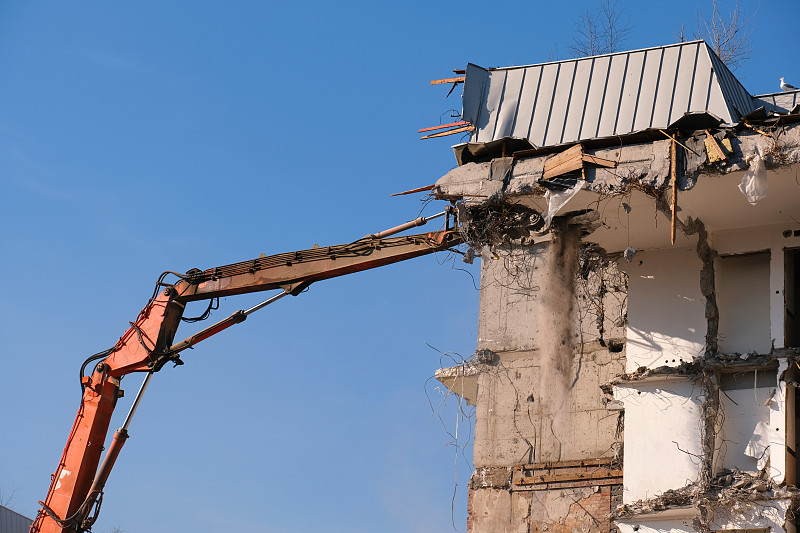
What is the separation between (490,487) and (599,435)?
166cm

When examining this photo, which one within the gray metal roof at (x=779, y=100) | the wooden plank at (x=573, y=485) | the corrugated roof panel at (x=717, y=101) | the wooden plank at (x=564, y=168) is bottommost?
the wooden plank at (x=573, y=485)

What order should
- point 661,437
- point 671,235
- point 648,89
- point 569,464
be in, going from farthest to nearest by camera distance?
point 569,464 < point 661,437 < point 648,89 < point 671,235

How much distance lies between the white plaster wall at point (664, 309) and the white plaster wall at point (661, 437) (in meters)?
0.32

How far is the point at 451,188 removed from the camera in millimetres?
12219

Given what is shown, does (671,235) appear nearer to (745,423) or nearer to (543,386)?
(745,423)

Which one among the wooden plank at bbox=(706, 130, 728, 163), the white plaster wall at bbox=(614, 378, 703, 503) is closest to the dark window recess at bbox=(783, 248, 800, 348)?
the white plaster wall at bbox=(614, 378, 703, 503)

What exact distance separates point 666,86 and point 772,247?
6.68 feet

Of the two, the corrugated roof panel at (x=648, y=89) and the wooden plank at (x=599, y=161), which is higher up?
the corrugated roof panel at (x=648, y=89)

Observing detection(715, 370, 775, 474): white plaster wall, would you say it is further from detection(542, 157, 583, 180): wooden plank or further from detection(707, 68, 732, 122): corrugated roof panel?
detection(542, 157, 583, 180): wooden plank

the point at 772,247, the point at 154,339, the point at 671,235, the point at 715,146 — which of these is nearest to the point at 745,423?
the point at 772,247

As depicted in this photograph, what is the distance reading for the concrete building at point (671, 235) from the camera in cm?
1116

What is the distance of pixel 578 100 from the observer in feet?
39.5

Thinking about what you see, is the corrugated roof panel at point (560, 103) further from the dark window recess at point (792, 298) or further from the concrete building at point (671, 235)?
the dark window recess at point (792, 298)

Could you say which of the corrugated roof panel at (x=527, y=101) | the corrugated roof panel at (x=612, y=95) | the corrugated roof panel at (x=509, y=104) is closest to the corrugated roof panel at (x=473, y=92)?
the corrugated roof panel at (x=509, y=104)
